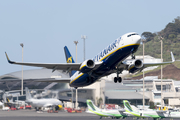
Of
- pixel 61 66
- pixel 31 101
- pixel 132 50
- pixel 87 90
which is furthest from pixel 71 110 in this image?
pixel 132 50

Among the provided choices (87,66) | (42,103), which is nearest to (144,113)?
(42,103)

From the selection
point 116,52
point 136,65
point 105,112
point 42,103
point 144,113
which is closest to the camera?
point 116,52

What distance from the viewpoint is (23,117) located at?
93.8m

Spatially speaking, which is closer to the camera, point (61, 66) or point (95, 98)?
point (61, 66)

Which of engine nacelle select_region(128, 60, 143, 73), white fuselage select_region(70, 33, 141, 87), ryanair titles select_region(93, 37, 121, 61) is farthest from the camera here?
engine nacelle select_region(128, 60, 143, 73)

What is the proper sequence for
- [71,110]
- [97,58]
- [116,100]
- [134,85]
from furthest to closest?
[134,85] < [116,100] < [71,110] < [97,58]

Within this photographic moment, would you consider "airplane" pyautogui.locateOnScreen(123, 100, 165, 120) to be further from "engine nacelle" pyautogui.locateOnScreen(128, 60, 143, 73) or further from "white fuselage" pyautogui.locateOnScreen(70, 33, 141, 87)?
"engine nacelle" pyautogui.locateOnScreen(128, 60, 143, 73)

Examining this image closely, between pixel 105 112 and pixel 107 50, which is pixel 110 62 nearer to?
pixel 107 50

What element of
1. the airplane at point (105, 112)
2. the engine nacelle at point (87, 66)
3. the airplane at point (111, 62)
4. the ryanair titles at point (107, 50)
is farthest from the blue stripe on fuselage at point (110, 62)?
the airplane at point (105, 112)

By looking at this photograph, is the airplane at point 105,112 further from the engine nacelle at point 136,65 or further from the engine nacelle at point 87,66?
the engine nacelle at point 87,66

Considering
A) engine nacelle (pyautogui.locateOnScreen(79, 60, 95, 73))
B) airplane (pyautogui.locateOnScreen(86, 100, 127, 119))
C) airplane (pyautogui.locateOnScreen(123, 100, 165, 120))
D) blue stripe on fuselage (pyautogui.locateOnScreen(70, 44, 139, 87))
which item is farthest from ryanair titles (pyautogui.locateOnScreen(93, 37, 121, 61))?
airplane (pyautogui.locateOnScreen(86, 100, 127, 119))

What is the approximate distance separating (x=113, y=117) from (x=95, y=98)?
35784 millimetres

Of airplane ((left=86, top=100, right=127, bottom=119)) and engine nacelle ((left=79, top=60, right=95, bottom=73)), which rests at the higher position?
engine nacelle ((left=79, top=60, right=95, bottom=73))

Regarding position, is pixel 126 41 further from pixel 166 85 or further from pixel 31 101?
pixel 166 85
